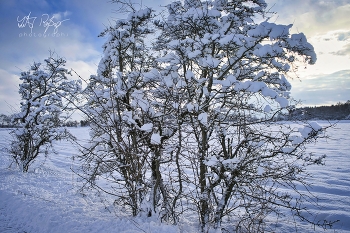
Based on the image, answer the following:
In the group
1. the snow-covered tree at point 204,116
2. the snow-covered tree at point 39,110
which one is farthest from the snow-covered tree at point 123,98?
the snow-covered tree at point 39,110

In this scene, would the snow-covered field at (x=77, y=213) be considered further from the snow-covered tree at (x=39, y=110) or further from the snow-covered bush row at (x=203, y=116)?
the snow-covered tree at (x=39, y=110)

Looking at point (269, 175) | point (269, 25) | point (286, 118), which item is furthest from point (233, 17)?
point (269, 175)

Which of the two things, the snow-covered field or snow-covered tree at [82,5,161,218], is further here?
snow-covered tree at [82,5,161,218]

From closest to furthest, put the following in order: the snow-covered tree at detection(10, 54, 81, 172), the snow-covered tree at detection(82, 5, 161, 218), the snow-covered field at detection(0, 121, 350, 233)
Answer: the snow-covered field at detection(0, 121, 350, 233) < the snow-covered tree at detection(82, 5, 161, 218) < the snow-covered tree at detection(10, 54, 81, 172)

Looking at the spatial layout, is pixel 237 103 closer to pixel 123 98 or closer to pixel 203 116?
pixel 203 116

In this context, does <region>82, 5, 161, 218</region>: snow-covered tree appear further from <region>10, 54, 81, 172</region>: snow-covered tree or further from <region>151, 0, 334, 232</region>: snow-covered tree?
<region>10, 54, 81, 172</region>: snow-covered tree

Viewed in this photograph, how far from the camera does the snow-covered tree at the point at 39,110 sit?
9.04m

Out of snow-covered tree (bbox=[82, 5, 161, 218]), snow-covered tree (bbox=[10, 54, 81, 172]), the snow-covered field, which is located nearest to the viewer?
the snow-covered field

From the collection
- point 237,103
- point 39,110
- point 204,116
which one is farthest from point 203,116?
point 39,110

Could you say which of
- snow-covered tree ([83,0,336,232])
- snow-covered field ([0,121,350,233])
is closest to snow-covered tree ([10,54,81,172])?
snow-covered field ([0,121,350,233])

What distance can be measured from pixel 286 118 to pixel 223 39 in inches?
83.7

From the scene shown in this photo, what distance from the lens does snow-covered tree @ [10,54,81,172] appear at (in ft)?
29.7

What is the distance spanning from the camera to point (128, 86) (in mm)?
4617

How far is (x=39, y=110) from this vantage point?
8781mm
